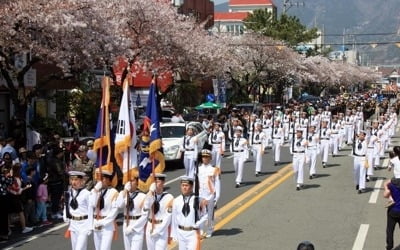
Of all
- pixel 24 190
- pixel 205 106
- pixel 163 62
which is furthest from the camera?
pixel 205 106

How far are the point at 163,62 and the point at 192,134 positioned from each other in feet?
41.8

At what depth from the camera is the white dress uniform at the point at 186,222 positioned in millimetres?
9234

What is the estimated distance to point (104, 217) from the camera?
31.0ft

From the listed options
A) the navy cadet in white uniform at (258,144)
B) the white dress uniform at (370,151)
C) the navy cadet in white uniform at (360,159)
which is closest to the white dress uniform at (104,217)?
the navy cadet in white uniform at (360,159)

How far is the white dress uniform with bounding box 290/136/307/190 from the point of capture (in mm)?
18047

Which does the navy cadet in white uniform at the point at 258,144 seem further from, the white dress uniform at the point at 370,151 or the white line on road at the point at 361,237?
the white line on road at the point at 361,237

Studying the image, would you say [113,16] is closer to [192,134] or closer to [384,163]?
[192,134]

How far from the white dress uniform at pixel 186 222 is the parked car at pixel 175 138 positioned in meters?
11.8

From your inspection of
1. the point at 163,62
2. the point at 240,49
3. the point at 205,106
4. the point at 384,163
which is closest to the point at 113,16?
the point at 163,62

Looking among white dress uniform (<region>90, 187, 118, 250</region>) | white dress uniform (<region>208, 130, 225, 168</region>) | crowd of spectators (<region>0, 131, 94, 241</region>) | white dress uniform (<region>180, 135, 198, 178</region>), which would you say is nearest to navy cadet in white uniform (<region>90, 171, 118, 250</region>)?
white dress uniform (<region>90, 187, 118, 250</region>)

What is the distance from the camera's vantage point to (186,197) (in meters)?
9.28

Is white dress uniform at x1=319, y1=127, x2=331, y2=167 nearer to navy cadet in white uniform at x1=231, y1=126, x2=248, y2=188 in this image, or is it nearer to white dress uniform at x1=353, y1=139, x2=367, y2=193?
white dress uniform at x1=353, y1=139, x2=367, y2=193

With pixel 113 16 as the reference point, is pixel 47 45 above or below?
below

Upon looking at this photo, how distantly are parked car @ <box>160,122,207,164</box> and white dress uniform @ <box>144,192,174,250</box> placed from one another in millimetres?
11805
